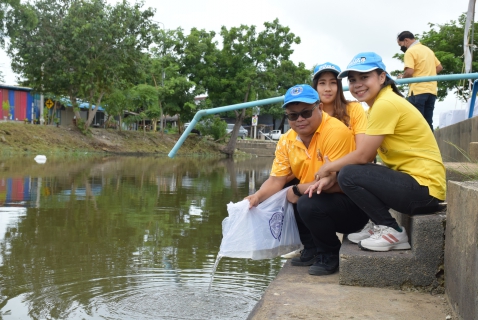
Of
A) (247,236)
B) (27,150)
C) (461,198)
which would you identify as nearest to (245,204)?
(247,236)

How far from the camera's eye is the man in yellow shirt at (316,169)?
3770 millimetres

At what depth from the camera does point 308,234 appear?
4227 mm

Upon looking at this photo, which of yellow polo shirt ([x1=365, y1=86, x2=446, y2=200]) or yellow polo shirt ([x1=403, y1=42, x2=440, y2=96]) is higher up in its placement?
yellow polo shirt ([x1=403, y1=42, x2=440, y2=96])

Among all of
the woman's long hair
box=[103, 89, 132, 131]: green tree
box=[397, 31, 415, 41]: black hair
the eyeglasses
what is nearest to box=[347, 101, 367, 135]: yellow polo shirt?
the woman's long hair

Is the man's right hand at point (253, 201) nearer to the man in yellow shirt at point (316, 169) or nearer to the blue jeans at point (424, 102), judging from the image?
the man in yellow shirt at point (316, 169)

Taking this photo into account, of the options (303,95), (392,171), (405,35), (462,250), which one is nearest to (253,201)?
(303,95)

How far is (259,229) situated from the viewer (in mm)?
4125

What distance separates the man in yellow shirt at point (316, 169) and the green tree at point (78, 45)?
24843 mm

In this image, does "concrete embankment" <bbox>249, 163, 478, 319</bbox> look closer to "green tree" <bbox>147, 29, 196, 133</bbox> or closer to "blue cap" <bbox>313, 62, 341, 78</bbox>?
"blue cap" <bbox>313, 62, 341, 78</bbox>

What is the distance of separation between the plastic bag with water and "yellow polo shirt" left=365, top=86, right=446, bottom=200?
933mm

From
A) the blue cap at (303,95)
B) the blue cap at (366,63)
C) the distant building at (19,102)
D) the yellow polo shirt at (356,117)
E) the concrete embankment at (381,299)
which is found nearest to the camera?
the concrete embankment at (381,299)

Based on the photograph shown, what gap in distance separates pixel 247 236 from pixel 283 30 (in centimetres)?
3226

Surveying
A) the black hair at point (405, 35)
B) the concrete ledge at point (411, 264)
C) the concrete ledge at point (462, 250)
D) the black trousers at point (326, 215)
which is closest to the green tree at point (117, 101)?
the black hair at point (405, 35)

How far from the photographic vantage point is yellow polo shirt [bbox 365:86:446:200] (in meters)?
3.42
